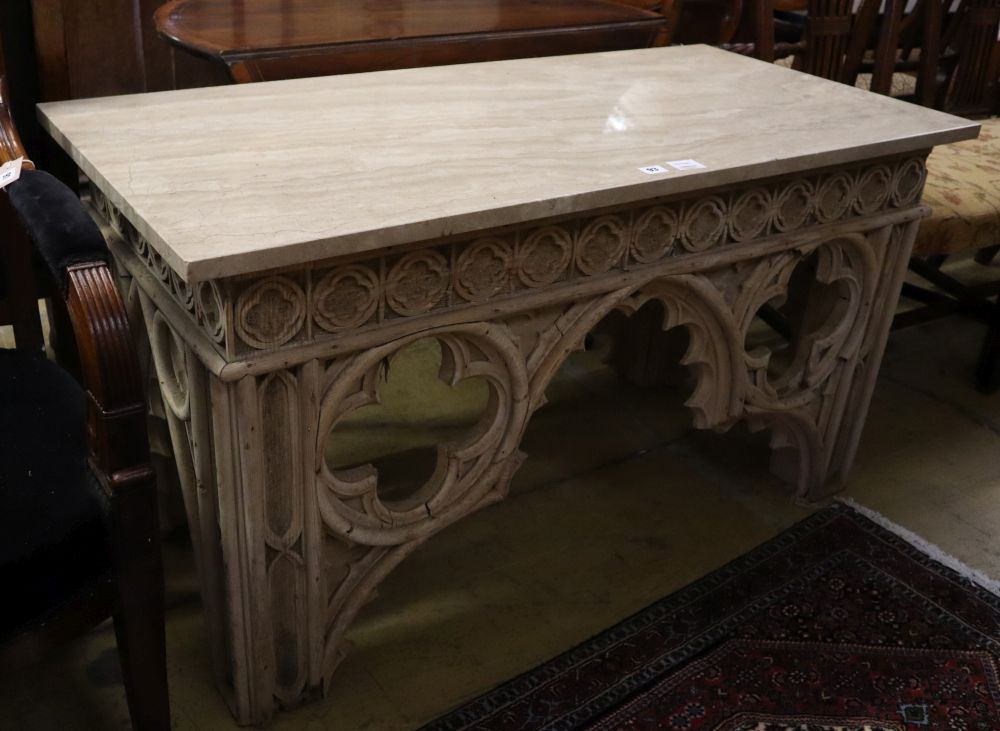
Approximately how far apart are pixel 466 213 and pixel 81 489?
559mm

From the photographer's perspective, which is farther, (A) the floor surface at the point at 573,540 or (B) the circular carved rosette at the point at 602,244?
(A) the floor surface at the point at 573,540

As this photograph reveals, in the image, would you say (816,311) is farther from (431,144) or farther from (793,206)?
(431,144)

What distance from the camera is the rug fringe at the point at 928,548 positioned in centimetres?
195

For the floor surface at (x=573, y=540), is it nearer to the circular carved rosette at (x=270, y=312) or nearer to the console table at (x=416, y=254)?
the console table at (x=416, y=254)

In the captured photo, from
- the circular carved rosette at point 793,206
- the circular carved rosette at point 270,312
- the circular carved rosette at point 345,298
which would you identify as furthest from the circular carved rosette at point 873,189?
the circular carved rosette at point 270,312

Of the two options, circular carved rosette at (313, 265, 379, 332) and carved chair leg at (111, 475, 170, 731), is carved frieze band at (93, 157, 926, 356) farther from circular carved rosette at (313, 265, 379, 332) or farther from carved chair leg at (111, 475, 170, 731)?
carved chair leg at (111, 475, 170, 731)

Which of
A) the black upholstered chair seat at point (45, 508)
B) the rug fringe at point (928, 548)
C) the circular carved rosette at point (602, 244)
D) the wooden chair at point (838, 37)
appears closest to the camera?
the black upholstered chair seat at point (45, 508)

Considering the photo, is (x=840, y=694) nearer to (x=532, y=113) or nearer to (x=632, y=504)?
(x=632, y=504)

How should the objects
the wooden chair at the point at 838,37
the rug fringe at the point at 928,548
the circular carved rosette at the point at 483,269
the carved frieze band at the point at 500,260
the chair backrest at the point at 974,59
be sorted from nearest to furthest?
the carved frieze band at the point at 500,260
the circular carved rosette at the point at 483,269
the rug fringe at the point at 928,548
the wooden chair at the point at 838,37
the chair backrest at the point at 974,59

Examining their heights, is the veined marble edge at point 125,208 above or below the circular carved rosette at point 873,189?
above

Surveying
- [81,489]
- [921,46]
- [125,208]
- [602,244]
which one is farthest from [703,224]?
[921,46]

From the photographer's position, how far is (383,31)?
7.30 feet

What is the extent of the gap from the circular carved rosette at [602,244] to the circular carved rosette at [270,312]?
17.1 inches

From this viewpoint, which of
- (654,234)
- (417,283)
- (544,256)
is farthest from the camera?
(654,234)
